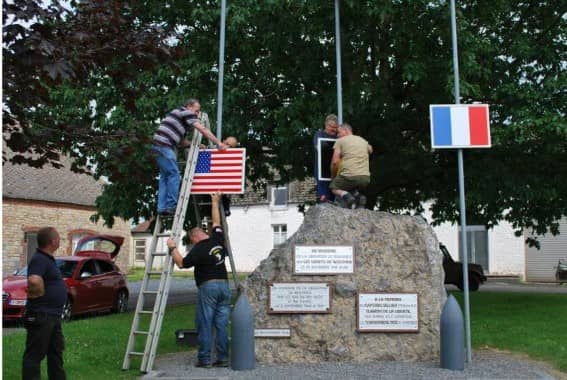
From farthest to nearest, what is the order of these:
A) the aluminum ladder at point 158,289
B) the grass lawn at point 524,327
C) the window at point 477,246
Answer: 1. the window at point 477,246
2. the grass lawn at point 524,327
3. the aluminum ladder at point 158,289

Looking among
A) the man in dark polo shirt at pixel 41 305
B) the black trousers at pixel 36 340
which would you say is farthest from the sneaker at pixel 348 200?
the black trousers at pixel 36 340

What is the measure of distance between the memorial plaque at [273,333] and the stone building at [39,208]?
23.3 meters

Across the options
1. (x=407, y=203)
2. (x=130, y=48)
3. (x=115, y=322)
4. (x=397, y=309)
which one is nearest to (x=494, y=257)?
(x=407, y=203)

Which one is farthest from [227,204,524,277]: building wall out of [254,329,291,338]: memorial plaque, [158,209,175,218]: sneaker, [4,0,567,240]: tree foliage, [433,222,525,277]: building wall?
[254,329,291,338]: memorial plaque

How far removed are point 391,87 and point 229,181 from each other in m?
7.59

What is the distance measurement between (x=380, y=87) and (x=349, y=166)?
5085mm

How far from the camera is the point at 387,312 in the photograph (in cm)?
1016

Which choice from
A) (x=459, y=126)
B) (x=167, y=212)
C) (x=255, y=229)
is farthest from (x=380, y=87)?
(x=255, y=229)

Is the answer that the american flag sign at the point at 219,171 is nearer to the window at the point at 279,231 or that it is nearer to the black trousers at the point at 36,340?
the black trousers at the point at 36,340

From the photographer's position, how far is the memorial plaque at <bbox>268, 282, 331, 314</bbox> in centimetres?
1016

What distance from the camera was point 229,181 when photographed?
10.8 m

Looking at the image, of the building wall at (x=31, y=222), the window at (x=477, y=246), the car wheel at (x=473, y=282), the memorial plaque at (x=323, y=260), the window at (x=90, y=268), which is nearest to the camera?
the memorial plaque at (x=323, y=260)

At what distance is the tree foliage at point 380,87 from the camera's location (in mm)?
14445

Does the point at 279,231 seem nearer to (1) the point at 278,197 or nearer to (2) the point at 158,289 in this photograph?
(1) the point at 278,197
